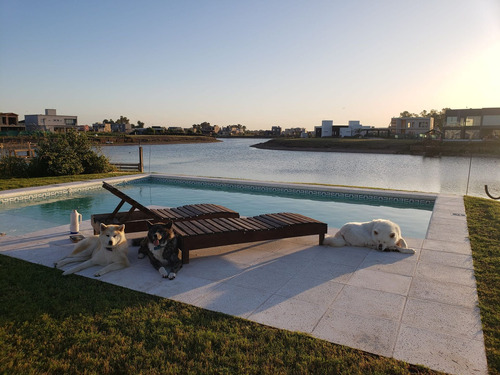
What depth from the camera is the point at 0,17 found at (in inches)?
408

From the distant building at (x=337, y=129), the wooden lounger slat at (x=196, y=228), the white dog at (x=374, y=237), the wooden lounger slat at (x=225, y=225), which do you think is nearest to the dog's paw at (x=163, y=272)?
the wooden lounger slat at (x=196, y=228)

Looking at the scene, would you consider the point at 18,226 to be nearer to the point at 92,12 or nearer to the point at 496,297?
the point at 496,297

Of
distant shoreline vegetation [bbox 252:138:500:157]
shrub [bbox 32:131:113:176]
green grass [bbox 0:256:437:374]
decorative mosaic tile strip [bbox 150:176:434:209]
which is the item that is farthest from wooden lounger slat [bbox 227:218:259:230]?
distant shoreline vegetation [bbox 252:138:500:157]

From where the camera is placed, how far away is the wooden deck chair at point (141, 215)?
5648mm

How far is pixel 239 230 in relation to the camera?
5.38m

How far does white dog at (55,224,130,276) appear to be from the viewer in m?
4.67

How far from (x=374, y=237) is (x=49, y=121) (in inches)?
3769

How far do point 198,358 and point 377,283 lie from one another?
2.61 metres

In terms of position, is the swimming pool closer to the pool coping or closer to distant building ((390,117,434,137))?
the pool coping

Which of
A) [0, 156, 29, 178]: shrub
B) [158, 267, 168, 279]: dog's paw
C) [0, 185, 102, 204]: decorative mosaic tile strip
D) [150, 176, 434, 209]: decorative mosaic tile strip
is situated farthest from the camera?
[0, 156, 29, 178]: shrub

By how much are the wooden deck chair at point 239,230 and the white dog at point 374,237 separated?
1.19 ft

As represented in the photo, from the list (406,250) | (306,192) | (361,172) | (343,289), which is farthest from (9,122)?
(343,289)

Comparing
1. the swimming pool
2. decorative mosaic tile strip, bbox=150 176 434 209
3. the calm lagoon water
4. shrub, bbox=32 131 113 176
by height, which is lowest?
the calm lagoon water

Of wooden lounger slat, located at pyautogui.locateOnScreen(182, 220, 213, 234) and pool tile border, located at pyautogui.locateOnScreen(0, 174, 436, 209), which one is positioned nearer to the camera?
wooden lounger slat, located at pyautogui.locateOnScreen(182, 220, 213, 234)
